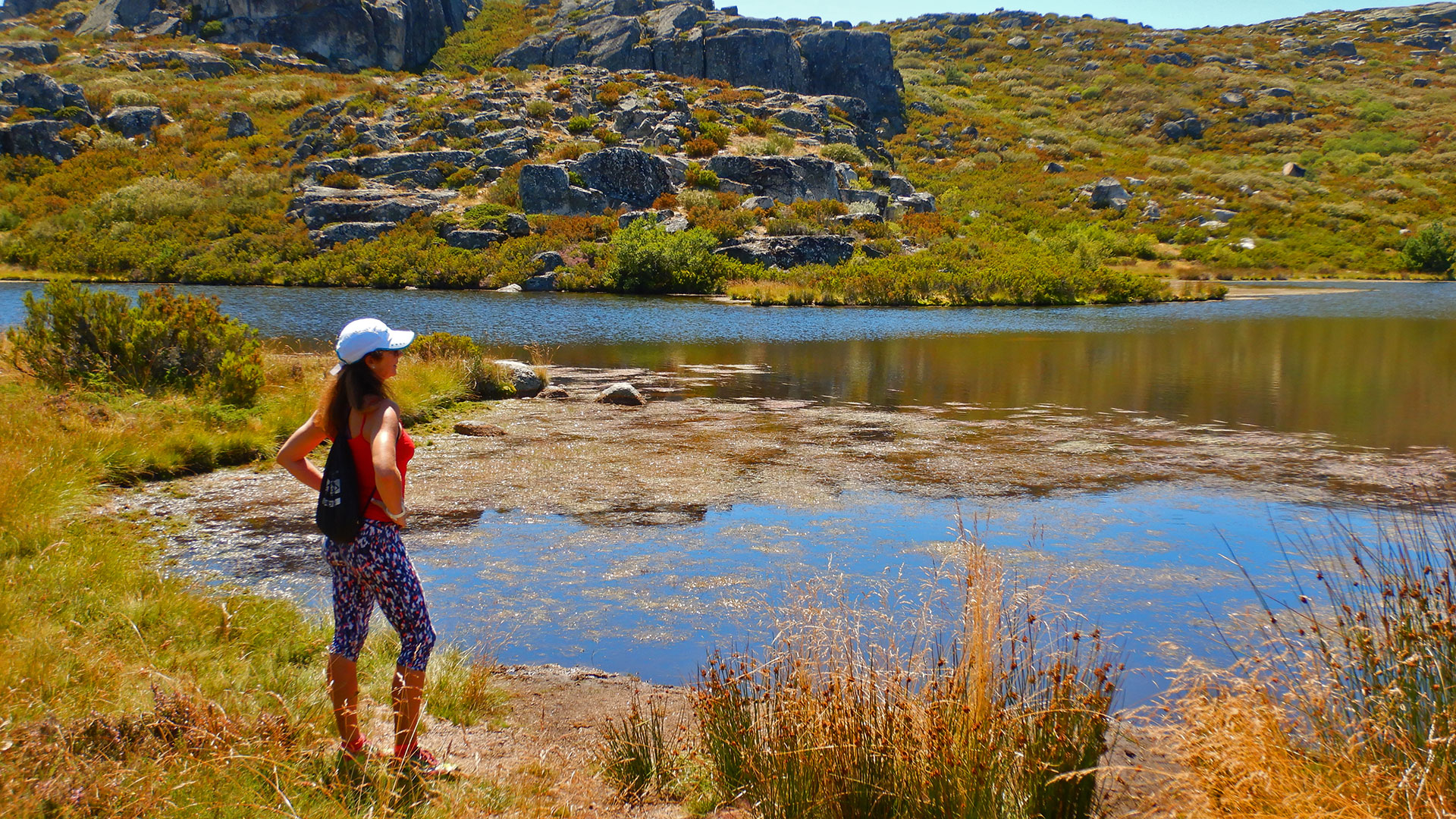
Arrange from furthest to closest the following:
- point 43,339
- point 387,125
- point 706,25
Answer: point 706,25 → point 387,125 → point 43,339

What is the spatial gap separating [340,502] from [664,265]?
4463cm

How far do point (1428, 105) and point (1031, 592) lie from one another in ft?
425

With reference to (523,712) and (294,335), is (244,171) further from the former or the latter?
(523,712)

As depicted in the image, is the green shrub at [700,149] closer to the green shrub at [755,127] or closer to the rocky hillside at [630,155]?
the rocky hillside at [630,155]

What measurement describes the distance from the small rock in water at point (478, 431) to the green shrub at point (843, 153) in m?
56.6

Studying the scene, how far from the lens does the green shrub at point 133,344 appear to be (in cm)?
1176

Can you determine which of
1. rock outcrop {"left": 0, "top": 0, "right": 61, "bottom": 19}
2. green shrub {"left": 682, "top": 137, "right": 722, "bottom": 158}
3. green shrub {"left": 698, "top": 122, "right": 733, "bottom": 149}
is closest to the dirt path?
green shrub {"left": 682, "top": 137, "right": 722, "bottom": 158}

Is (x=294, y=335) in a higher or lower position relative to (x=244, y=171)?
lower

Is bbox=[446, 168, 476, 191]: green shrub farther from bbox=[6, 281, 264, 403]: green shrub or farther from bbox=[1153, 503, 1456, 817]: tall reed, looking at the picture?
bbox=[1153, 503, 1456, 817]: tall reed

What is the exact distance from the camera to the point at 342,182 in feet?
187

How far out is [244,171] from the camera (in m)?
59.9

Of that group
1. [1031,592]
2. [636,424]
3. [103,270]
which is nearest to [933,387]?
[636,424]

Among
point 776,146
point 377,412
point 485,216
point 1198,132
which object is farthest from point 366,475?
point 1198,132

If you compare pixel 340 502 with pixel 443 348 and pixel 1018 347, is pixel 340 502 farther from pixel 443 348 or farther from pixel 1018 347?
pixel 1018 347
